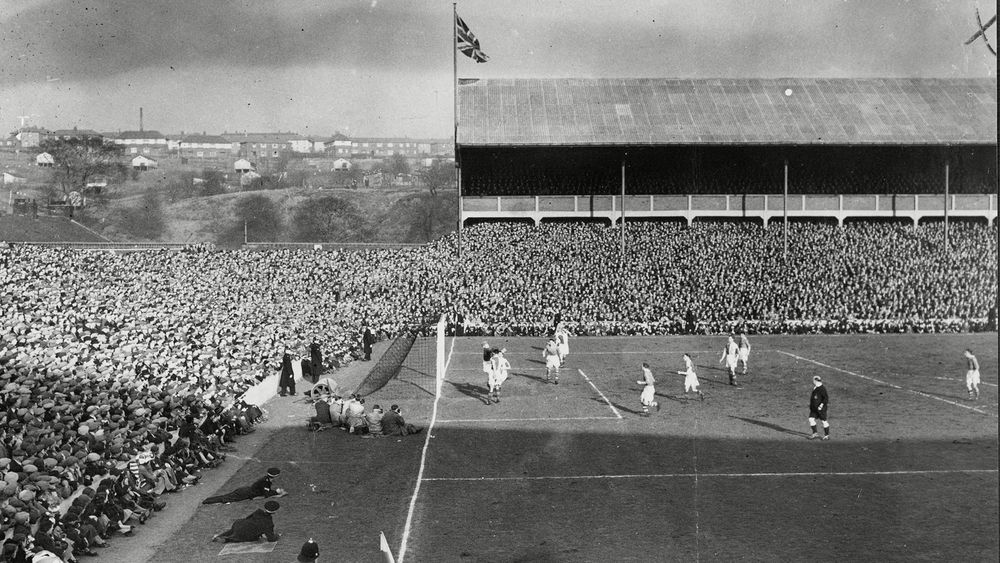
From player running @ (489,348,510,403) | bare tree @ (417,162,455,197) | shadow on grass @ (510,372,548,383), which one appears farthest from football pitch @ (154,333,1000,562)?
bare tree @ (417,162,455,197)

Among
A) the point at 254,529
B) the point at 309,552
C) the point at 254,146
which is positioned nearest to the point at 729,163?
the point at 254,529

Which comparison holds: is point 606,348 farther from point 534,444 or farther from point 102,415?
point 102,415

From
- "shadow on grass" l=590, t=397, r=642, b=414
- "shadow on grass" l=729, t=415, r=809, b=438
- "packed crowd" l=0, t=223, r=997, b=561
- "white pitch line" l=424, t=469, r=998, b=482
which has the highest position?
"packed crowd" l=0, t=223, r=997, b=561

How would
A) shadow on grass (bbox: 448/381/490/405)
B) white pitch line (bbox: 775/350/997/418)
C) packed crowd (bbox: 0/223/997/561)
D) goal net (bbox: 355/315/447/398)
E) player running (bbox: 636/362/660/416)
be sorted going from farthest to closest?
goal net (bbox: 355/315/447/398)
shadow on grass (bbox: 448/381/490/405)
white pitch line (bbox: 775/350/997/418)
player running (bbox: 636/362/660/416)
packed crowd (bbox: 0/223/997/561)

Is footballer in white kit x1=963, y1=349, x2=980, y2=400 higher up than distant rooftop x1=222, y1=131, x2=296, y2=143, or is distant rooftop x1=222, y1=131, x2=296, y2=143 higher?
distant rooftop x1=222, y1=131, x2=296, y2=143

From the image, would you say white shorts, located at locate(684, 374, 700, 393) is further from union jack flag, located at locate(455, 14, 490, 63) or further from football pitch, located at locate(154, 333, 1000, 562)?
union jack flag, located at locate(455, 14, 490, 63)

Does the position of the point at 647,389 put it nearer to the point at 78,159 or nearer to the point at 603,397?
the point at 603,397

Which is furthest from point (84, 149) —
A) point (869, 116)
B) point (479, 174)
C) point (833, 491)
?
point (833, 491)
